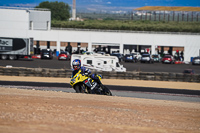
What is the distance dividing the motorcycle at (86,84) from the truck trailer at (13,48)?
3886 cm

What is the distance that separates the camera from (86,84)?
47.5 ft

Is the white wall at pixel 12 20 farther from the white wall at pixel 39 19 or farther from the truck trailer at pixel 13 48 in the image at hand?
the white wall at pixel 39 19

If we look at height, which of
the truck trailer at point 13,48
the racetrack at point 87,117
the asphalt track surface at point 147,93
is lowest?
the asphalt track surface at point 147,93

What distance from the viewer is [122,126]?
8664mm

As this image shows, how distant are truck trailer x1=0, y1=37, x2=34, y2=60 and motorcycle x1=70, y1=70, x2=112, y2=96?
128 feet

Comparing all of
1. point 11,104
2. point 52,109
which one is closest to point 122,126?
point 52,109

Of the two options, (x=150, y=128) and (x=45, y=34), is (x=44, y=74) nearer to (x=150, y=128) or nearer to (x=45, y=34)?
(x=150, y=128)

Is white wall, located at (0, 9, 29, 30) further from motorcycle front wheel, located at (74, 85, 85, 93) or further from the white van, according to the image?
motorcycle front wheel, located at (74, 85, 85, 93)

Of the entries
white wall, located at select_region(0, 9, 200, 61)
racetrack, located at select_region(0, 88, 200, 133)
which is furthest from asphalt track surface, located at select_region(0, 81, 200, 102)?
white wall, located at select_region(0, 9, 200, 61)

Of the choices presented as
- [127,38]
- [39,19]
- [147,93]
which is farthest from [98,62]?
[39,19]

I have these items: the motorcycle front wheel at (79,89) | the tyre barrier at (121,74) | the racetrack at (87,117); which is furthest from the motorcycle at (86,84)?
the tyre barrier at (121,74)

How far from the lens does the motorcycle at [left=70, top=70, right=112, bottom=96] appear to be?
1409 centimetres

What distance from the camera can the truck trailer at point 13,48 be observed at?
52.2 meters

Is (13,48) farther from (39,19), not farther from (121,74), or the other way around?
(121,74)
